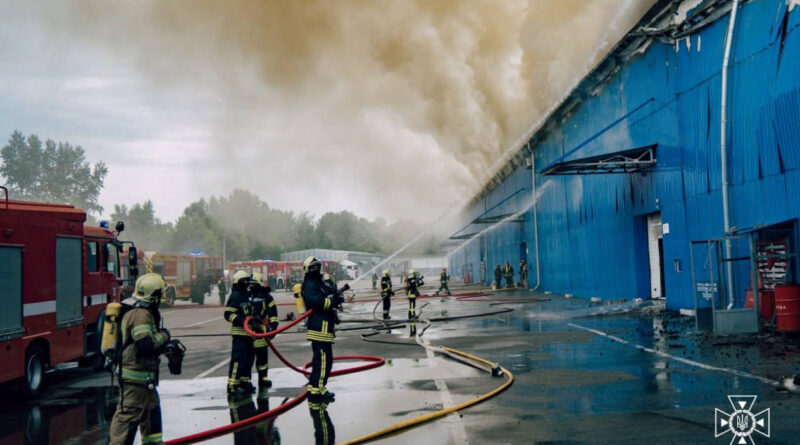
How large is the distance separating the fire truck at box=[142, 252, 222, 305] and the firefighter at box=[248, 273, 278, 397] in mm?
27097

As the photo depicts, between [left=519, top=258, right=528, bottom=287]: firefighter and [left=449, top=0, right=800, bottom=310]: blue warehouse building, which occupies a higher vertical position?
[left=449, top=0, right=800, bottom=310]: blue warehouse building

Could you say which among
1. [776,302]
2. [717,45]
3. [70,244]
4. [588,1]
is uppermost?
[588,1]

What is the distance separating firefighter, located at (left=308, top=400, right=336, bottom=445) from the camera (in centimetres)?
663

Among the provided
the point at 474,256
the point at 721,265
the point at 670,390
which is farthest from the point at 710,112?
the point at 474,256

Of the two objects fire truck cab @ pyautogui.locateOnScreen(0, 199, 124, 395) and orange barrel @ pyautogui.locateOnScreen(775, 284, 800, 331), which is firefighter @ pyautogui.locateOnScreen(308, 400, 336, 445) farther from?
orange barrel @ pyautogui.locateOnScreen(775, 284, 800, 331)

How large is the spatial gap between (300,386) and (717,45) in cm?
1284

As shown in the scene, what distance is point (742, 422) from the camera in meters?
6.49

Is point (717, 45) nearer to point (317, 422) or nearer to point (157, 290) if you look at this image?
point (317, 422)

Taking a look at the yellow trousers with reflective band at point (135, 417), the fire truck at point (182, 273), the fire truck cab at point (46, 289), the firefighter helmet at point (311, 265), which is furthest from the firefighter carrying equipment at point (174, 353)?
the fire truck at point (182, 273)

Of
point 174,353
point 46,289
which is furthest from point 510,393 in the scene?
point 46,289

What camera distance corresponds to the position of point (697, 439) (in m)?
5.98

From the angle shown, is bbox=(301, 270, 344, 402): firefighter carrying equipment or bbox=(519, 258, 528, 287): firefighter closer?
bbox=(301, 270, 344, 402): firefighter carrying equipment

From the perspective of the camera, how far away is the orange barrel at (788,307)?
12547mm

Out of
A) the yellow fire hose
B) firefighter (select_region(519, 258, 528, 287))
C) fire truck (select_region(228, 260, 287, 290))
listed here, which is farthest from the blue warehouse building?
fire truck (select_region(228, 260, 287, 290))
